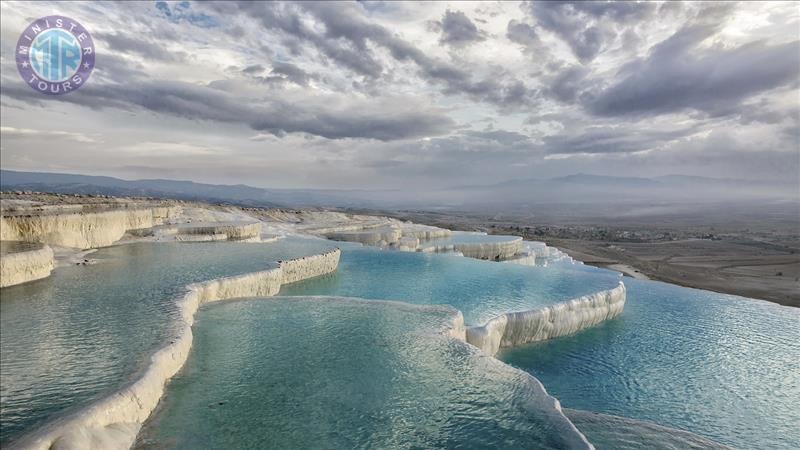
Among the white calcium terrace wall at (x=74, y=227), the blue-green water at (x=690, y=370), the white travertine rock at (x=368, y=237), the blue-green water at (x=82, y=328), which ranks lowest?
the blue-green water at (x=690, y=370)

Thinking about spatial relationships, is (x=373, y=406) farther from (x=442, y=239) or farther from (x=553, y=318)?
(x=442, y=239)

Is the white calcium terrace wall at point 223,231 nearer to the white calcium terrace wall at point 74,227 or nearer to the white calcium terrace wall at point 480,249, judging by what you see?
the white calcium terrace wall at point 74,227

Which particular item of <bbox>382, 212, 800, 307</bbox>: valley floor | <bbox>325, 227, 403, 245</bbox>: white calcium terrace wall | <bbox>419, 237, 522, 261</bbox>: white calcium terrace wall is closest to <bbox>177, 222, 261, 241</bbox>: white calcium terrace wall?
<bbox>325, 227, 403, 245</bbox>: white calcium terrace wall

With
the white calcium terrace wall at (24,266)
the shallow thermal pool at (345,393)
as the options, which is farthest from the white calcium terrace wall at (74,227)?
the shallow thermal pool at (345,393)

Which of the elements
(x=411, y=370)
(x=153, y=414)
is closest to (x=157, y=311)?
(x=153, y=414)

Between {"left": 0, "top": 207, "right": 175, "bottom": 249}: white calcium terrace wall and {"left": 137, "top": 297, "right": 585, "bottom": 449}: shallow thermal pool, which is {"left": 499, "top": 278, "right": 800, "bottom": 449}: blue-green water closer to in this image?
{"left": 137, "top": 297, "right": 585, "bottom": 449}: shallow thermal pool
